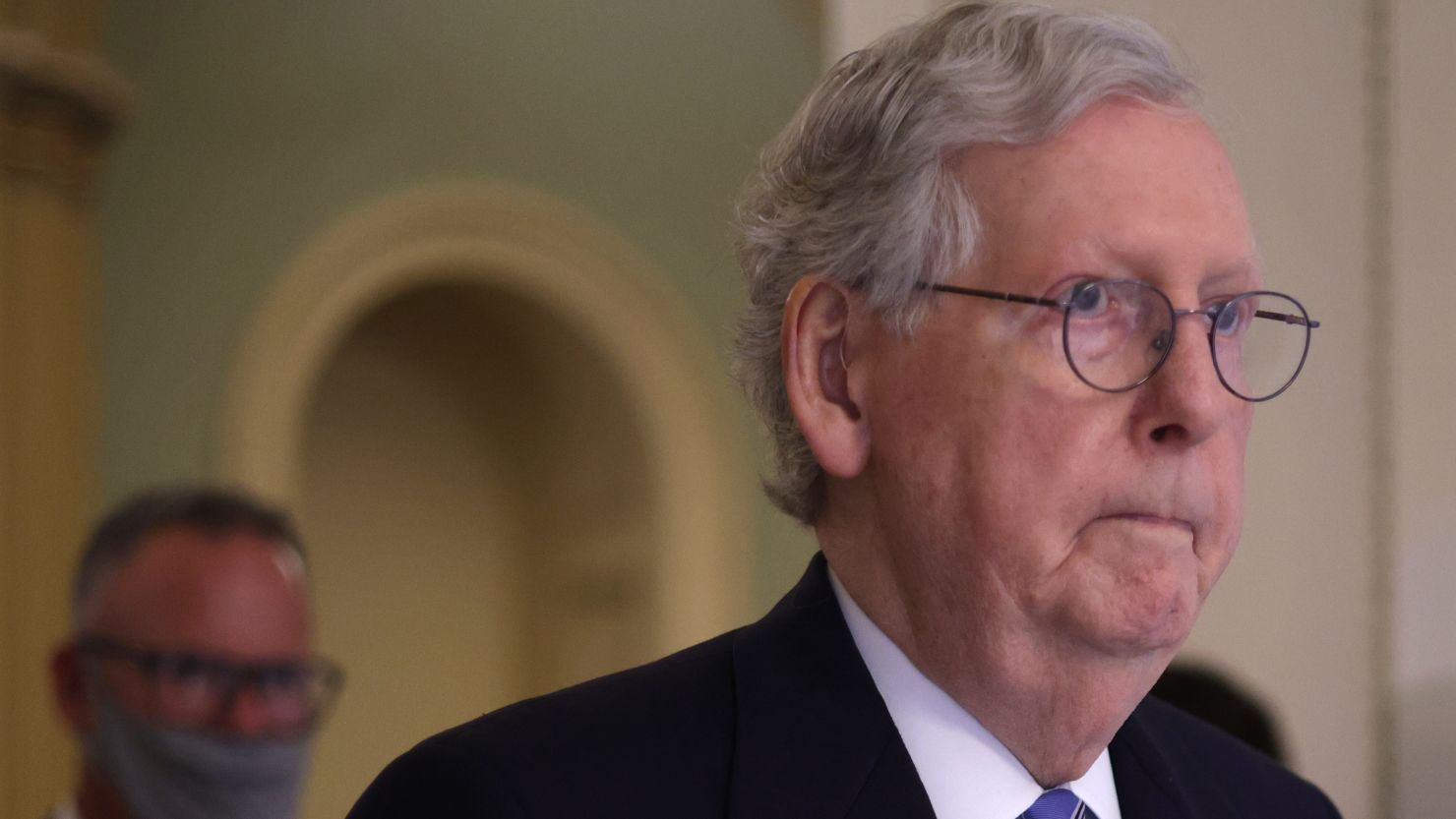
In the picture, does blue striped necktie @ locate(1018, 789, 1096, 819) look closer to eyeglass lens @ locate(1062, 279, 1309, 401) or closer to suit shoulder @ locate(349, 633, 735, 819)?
suit shoulder @ locate(349, 633, 735, 819)

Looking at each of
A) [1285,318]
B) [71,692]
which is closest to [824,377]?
[1285,318]

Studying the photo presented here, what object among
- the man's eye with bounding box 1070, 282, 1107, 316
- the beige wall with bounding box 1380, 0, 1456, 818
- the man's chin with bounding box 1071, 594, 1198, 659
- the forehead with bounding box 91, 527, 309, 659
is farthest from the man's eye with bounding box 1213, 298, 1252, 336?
the beige wall with bounding box 1380, 0, 1456, 818

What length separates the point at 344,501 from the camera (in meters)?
2.38

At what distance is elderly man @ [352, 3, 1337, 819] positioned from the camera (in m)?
1.45

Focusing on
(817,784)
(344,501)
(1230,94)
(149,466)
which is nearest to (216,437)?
(149,466)

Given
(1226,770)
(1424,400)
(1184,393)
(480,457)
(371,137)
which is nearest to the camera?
(1184,393)

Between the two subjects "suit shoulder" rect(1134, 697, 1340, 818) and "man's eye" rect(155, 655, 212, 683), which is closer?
"suit shoulder" rect(1134, 697, 1340, 818)

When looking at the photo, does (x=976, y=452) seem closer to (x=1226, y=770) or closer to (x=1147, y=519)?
(x=1147, y=519)

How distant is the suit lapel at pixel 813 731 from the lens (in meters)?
1.50

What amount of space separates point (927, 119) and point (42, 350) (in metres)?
1.17

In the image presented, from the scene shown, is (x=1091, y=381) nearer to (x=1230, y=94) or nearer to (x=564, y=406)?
(x=564, y=406)

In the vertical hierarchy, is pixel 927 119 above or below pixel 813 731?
above

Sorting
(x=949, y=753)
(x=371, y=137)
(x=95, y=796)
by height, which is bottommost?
(x=949, y=753)

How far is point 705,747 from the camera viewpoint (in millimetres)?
1550
